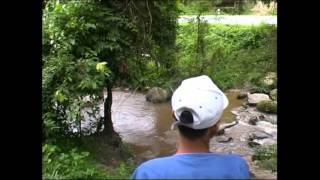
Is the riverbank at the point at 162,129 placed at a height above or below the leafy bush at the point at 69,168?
below

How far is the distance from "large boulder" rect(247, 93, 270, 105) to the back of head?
8915 mm

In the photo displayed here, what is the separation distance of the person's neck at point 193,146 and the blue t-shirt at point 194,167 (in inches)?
1.0

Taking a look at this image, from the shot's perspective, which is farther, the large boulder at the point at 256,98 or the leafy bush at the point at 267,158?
the large boulder at the point at 256,98

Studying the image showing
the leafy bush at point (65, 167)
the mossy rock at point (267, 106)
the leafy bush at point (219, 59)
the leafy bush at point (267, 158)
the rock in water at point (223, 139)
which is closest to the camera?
the leafy bush at point (65, 167)

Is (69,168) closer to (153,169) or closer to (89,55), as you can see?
(89,55)

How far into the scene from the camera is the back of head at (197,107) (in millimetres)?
1693

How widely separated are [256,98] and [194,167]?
9305 millimetres

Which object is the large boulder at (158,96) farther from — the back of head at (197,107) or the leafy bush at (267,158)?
the back of head at (197,107)

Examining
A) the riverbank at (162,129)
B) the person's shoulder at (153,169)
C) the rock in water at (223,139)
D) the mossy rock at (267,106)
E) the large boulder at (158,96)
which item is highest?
the person's shoulder at (153,169)

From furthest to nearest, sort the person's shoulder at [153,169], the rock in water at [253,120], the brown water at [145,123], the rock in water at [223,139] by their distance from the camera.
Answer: the rock in water at [253,120], the rock in water at [223,139], the brown water at [145,123], the person's shoulder at [153,169]

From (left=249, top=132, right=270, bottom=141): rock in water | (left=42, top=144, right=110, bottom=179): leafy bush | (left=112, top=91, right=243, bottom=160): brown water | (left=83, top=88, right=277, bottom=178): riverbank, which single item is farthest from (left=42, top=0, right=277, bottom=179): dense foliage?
(left=249, top=132, right=270, bottom=141): rock in water

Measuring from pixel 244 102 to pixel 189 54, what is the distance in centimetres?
397

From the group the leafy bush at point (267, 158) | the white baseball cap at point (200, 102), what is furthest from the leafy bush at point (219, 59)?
the white baseball cap at point (200, 102)
